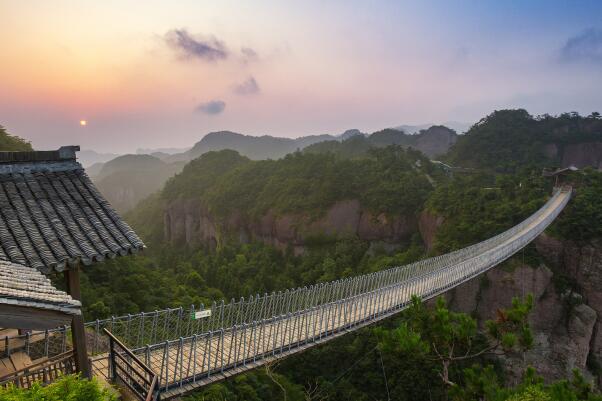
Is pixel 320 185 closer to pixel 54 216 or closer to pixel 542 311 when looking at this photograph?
pixel 542 311

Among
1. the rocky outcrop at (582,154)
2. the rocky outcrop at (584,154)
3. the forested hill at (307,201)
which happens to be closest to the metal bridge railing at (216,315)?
the forested hill at (307,201)

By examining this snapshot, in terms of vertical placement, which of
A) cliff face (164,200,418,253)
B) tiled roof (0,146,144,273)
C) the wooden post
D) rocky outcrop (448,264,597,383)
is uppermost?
tiled roof (0,146,144,273)

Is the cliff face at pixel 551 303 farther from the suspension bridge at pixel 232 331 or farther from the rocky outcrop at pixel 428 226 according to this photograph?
the suspension bridge at pixel 232 331

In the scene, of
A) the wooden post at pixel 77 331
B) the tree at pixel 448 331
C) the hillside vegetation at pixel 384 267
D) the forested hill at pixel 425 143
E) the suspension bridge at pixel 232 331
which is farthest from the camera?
the forested hill at pixel 425 143

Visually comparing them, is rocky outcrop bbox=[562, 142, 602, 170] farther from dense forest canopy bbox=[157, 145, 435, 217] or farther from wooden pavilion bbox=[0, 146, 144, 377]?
wooden pavilion bbox=[0, 146, 144, 377]

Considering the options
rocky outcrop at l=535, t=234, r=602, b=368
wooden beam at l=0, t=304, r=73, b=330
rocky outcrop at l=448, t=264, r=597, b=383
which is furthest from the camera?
rocky outcrop at l=535, t=234, r=602, b=368

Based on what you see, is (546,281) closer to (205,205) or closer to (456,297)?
(456,297)

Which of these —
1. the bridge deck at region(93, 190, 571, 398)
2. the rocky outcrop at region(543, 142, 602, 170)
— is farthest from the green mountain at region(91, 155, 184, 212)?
the bridge deck at region(93, 190, 571, 398)
